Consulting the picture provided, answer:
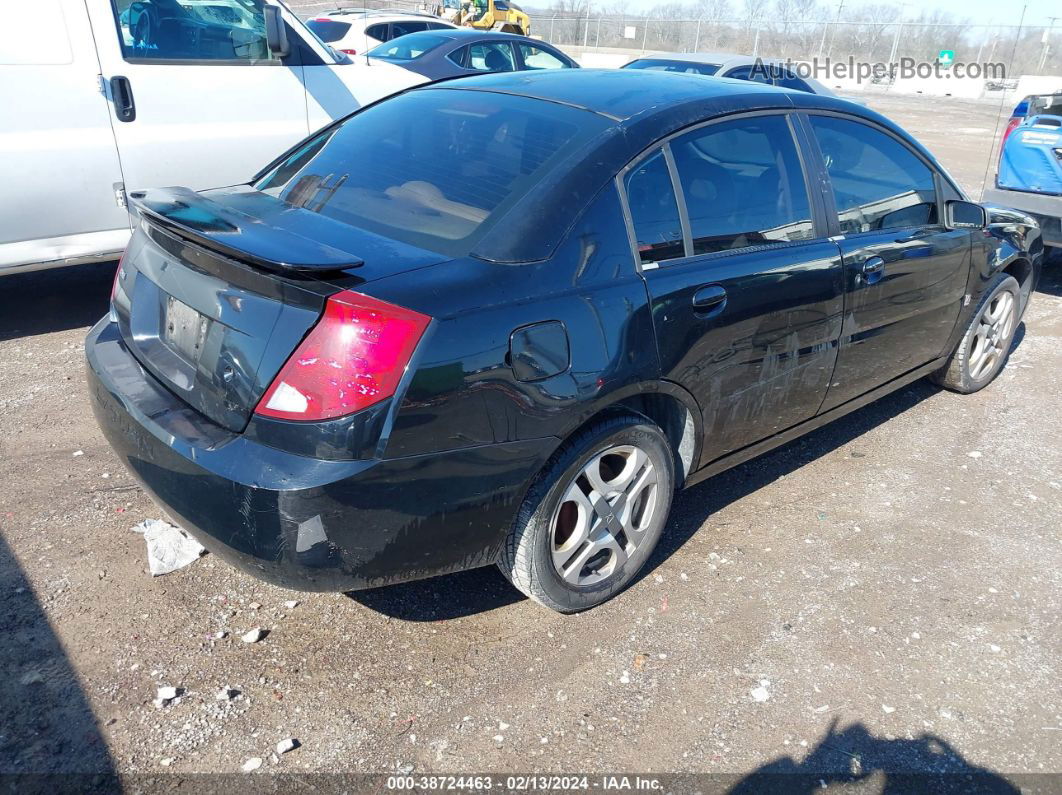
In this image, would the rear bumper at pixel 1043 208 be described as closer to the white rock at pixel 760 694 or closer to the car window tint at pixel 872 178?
the car window tint at pixel 872 178

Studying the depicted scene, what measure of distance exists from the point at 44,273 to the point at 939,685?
662 cm

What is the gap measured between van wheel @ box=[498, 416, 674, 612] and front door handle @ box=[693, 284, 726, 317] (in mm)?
431

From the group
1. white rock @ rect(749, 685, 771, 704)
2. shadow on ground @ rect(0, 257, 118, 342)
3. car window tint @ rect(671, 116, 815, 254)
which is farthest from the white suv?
white rock @ rect(749, 685, 771, 704)

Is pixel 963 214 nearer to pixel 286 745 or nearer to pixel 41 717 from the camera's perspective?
pixel 286 745

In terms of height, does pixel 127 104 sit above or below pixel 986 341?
above

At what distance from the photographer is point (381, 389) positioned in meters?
2.28

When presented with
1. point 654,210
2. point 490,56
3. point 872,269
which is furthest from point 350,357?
point 490,56

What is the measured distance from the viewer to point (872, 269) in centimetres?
368

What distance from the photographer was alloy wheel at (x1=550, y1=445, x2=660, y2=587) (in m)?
2.88

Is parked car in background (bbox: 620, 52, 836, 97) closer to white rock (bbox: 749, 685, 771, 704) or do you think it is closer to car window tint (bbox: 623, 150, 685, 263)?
car window tint (bbox: 623, 150, 685, 263)

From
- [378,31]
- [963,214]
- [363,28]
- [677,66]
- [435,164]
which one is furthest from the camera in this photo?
[378,31]

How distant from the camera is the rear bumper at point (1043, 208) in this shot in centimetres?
662

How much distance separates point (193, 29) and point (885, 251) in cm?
448

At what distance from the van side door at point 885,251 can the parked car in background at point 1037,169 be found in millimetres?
3041
